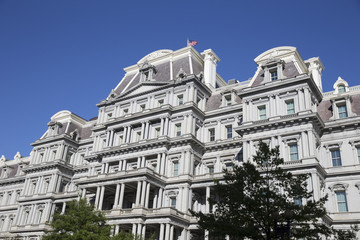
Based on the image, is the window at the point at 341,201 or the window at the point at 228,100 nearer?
the window at the point at 341,201

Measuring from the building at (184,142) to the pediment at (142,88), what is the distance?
0.18 metres

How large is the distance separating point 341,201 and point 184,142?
57.0 ft

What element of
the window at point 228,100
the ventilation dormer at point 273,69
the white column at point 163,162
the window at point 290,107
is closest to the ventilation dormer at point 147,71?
the window at point 228,100

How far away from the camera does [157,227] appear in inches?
1531

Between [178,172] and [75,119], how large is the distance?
26.0 metres

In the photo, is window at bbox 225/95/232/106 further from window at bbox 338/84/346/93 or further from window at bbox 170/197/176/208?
window at bbox 170/197/176/208

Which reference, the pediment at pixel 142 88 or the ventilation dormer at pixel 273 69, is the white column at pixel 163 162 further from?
the ventilation dormer at pixel 273 69

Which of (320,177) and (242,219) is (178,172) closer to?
(320,177)

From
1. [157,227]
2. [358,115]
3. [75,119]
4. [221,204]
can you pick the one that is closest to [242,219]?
[221,204]

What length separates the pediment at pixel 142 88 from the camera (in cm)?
4819

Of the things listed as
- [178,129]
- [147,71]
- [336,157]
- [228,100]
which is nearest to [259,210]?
[336,157]

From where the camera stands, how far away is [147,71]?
5100 cm

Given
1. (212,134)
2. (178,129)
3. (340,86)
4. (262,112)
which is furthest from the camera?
(212,134)

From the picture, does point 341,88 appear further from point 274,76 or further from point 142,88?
point 142,88
